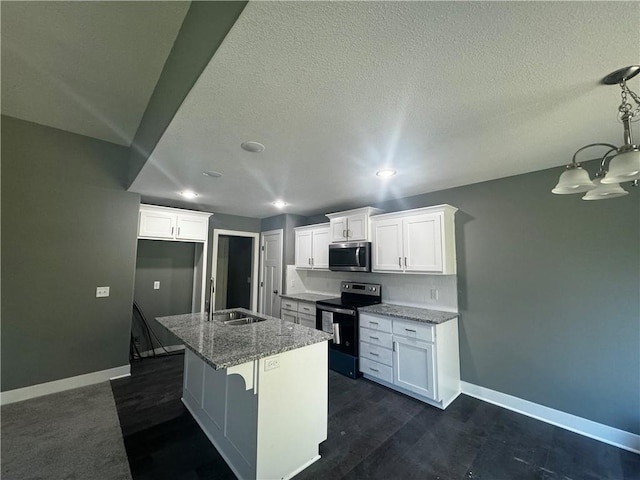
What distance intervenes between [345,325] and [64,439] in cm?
291

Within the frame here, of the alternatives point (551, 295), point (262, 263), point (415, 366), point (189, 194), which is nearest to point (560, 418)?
point (551, 295)

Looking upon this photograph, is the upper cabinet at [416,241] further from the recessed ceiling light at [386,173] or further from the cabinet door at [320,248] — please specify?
the cabinet door at [320,248]

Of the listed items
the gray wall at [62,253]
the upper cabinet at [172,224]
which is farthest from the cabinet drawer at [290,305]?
the gray wall at [62,253]

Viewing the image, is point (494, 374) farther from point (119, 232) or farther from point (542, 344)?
point (119, 232)

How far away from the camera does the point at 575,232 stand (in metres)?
2.46

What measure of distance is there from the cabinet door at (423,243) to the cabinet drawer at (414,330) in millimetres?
669

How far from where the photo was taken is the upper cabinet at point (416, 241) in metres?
3.04

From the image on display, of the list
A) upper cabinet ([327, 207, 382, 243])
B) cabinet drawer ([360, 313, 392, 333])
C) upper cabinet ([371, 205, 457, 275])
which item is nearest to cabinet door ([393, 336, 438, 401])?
cabinet drawer ([360, 313, 392, 333])

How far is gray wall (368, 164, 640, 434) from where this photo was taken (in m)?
2.21

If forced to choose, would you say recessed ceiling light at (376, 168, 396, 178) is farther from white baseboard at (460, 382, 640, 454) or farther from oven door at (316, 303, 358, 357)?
white baseboard at (460, 382, 640, 454)

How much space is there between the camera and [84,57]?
1.97 metres

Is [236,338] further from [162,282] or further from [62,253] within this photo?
[162,282]

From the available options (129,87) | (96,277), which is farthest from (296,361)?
(96,277)

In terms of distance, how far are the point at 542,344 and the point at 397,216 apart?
6.65ft
